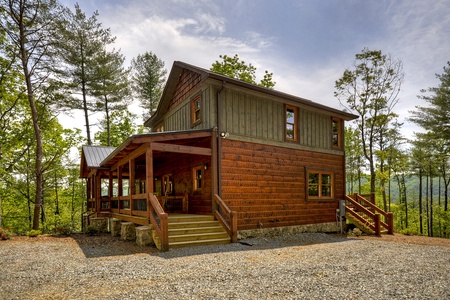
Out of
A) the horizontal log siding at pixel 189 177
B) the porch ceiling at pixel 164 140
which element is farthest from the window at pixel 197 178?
the porch ceiling at pixel 164 140

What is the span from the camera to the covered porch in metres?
9.26

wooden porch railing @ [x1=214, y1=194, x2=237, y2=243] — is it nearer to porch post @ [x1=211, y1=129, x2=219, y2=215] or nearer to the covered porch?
the covered porch

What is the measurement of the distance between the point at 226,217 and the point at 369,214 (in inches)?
281

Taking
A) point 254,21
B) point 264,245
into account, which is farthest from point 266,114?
point 264,245

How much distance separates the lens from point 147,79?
29734 mm

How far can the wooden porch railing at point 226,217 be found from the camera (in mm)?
9641

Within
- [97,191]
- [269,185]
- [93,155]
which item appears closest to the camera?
[269,185]

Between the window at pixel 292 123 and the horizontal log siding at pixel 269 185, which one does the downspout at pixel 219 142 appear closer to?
the horizontal log siding at pixel 269 185

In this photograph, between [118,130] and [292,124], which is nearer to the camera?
[292,124]

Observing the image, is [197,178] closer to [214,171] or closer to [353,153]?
[214,171]

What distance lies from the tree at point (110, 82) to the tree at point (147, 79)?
3.37 m

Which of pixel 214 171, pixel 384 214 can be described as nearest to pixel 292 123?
pixel 214 171

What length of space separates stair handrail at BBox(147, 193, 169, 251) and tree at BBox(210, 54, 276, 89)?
20084 mm

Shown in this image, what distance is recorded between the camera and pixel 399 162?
1046 inches
